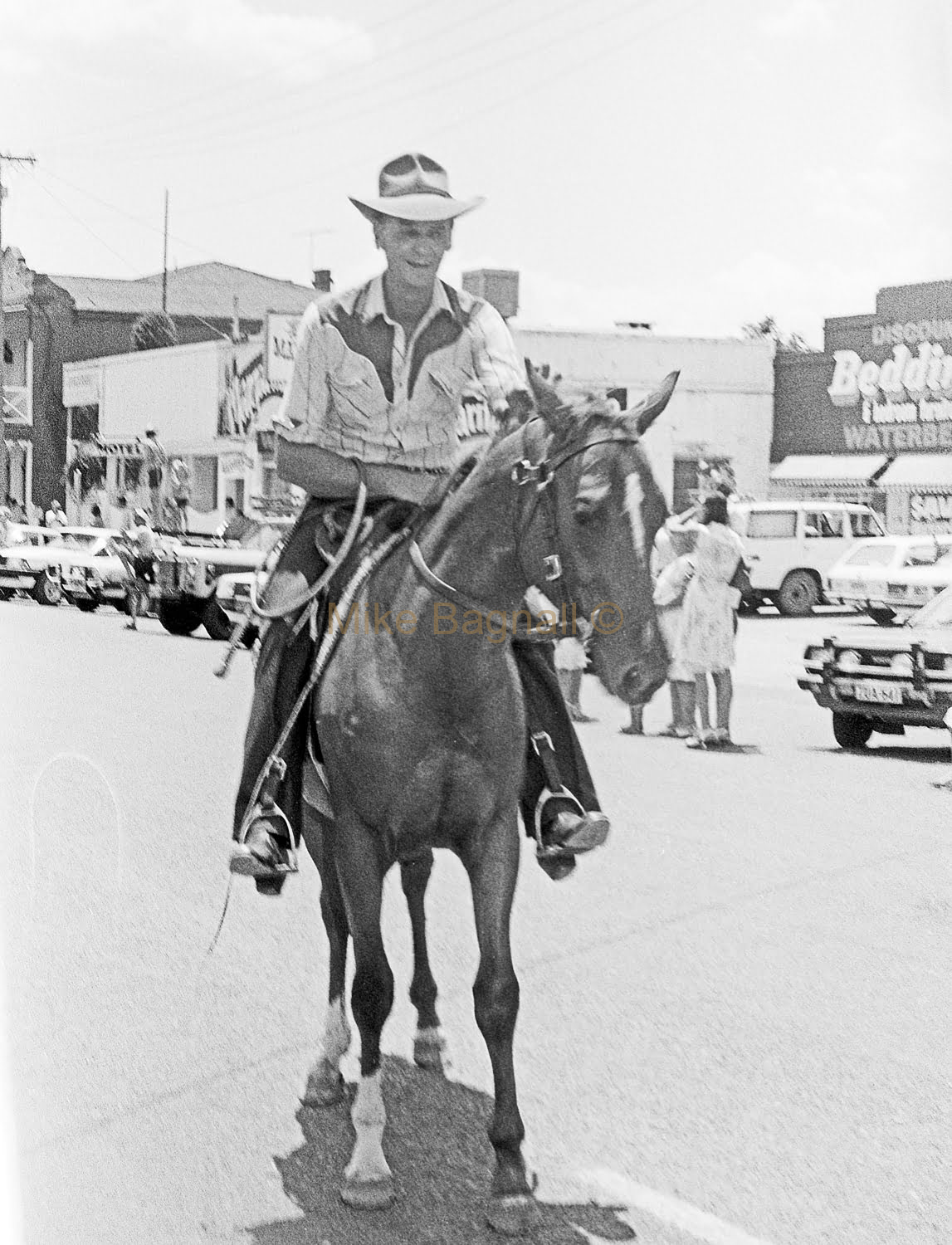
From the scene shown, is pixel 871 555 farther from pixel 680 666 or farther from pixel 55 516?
pixel 55 516

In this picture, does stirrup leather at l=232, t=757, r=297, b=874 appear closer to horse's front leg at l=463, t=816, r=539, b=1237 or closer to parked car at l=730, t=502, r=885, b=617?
horse's front leg at l=463, t=816, r=539, b=1237

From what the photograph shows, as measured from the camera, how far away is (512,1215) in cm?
366

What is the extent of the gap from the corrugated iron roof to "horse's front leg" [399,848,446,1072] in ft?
4.77

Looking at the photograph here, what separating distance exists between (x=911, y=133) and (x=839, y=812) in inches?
167

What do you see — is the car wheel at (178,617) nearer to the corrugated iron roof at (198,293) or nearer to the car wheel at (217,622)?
the car wheel at (217,622)

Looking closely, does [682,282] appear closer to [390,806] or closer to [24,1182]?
[390,806]

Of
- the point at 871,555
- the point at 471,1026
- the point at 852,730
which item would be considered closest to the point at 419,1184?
the point at 471,1026

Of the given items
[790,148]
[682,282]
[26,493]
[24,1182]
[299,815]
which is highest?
[790,148]

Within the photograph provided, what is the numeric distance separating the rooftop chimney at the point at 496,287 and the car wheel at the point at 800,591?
1643 cm

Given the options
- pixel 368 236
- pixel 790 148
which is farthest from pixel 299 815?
pixel 790 148

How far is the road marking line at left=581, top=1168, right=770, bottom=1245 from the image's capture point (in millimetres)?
3662

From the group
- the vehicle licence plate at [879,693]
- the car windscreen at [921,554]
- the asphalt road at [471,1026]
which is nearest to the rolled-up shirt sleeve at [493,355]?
the asphalt road at [471,1026]

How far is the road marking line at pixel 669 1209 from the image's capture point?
3662 millimetres

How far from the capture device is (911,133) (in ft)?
15.5
